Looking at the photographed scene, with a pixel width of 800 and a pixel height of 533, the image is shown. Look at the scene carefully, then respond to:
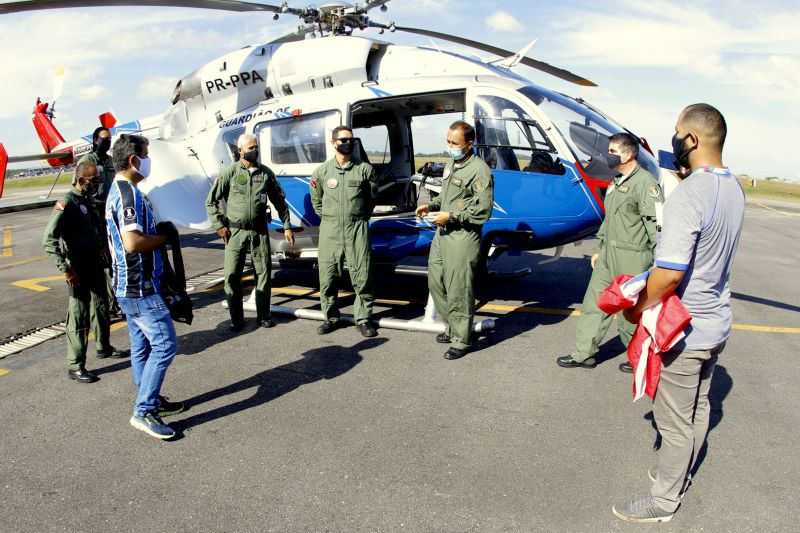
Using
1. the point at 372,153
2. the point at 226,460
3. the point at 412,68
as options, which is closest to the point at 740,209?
the point at 226,460

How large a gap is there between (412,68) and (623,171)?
2.96 meters

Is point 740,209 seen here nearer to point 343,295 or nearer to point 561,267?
point 343,295

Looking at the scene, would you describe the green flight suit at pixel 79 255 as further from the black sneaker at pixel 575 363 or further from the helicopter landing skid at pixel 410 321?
the black sneaker at pixel 575 363

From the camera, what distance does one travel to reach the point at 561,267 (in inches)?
344

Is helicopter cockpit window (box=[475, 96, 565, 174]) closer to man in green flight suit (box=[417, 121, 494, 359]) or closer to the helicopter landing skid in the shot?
man in green flight suit (box=[417, 121, 494, 359])

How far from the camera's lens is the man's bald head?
245 centimetres

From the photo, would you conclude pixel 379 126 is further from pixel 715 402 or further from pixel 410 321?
pixel 715 402

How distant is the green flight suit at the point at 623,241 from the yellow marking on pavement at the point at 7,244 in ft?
34.2

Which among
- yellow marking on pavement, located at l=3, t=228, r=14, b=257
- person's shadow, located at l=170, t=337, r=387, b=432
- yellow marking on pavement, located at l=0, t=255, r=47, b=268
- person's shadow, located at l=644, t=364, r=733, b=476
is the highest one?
yellow marking on pavement, located at l=0, t=255, r=47, b=268

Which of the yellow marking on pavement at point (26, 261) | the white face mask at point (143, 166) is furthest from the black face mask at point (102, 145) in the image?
the yellow marking on pavement at point (26, 261)

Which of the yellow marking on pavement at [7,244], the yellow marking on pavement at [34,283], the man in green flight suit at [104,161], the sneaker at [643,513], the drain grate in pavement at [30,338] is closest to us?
the sneaker at [643,513]

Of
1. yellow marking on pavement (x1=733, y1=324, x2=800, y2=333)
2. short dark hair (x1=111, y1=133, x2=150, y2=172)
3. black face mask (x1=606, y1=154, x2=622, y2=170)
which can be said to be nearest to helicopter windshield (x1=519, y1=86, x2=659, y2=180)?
black face mask (x1=606, y1=154, x2=622, y2=170)

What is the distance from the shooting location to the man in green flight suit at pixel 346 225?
546 cm

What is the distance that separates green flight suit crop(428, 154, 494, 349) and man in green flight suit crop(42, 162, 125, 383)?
292 cm
